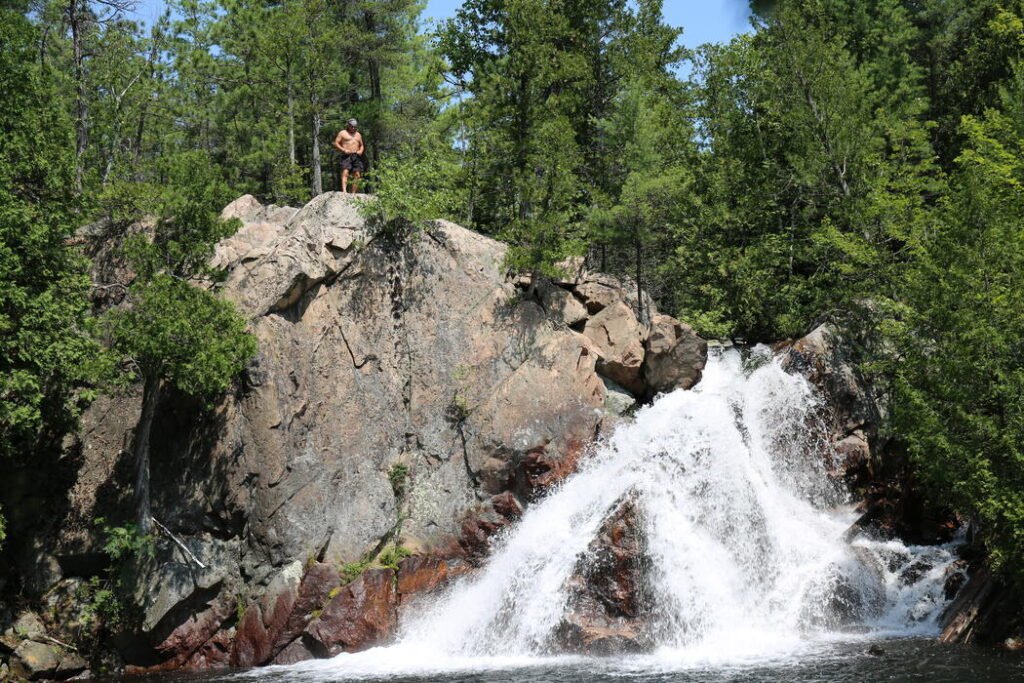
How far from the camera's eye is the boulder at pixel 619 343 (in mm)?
23453

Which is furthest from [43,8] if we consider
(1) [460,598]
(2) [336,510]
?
(1) [460,598]

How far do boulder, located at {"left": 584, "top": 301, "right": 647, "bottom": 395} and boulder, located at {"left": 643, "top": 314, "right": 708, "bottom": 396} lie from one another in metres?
0.30

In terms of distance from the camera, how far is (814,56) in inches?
1135

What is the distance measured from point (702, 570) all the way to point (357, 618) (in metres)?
7.26

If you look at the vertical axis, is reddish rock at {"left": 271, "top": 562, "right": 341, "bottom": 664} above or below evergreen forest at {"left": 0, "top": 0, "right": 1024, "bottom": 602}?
below

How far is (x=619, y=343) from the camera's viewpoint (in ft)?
78.3

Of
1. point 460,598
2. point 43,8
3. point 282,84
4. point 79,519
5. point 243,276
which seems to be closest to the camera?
point 460,598

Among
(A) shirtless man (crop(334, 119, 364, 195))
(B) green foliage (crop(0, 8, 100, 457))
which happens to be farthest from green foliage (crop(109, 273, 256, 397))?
(A) shirtless man (crop(334, 119, 364, 195))

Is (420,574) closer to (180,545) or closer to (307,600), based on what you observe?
(307,600)

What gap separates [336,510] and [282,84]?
18.4m

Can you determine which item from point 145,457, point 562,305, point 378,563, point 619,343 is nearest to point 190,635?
point 145,457

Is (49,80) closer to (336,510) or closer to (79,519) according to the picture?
(79,519)

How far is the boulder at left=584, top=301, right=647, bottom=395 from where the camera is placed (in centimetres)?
2345

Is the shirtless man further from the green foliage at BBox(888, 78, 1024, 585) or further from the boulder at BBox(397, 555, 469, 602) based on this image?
the green foliage at BBox(888, 78, 1024, 585)
